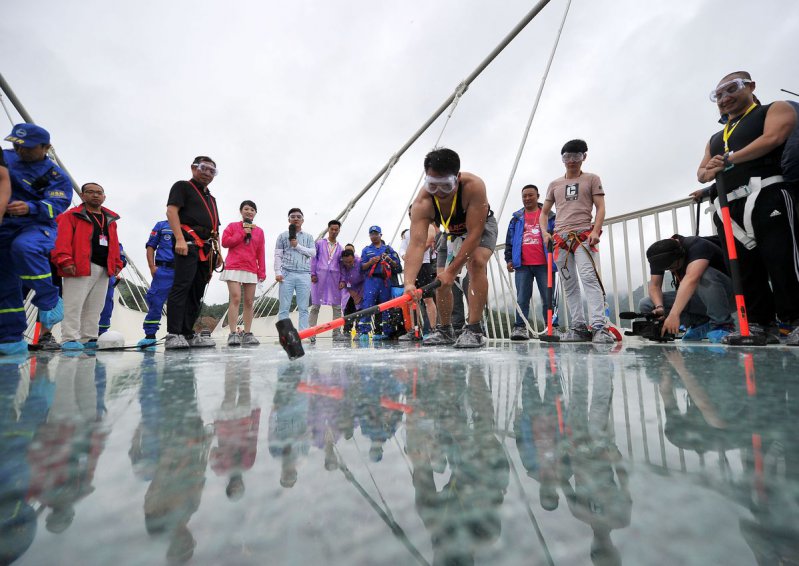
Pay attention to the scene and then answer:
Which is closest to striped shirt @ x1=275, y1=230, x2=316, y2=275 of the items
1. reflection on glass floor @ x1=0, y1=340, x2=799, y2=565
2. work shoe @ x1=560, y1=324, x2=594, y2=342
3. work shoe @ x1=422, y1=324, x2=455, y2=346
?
work shoe @ x1=422, y1=324, x2=455, y2=346

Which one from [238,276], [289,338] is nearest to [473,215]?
[289,338]

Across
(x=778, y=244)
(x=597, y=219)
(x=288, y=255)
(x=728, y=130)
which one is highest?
(x=728, y=130)

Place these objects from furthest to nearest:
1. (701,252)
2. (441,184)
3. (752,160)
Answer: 1. (701,252)
2. (441,184)
3. (752,160)

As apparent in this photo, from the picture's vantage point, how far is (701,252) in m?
2.92

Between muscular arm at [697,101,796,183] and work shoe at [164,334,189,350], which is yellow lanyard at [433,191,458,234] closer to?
muscular arm at [697,101,796,183]

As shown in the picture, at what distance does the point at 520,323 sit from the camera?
15.2 ft

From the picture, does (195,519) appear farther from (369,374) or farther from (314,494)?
(369,374)

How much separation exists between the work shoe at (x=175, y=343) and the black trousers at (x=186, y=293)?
8cm

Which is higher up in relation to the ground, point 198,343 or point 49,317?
point 49,317

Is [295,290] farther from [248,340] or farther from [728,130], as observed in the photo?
[728,130]

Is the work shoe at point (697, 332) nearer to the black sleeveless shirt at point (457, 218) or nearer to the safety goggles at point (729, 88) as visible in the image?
A: the safety goggles at point (729, 88)

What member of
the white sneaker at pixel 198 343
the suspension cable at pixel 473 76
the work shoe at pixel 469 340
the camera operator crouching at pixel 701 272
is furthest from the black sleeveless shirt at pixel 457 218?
the suspension cable at pixel 473 76

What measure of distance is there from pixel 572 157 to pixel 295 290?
356cm

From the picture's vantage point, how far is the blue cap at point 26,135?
2.78 meters
